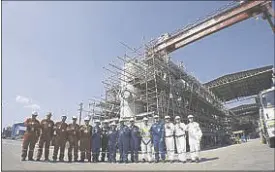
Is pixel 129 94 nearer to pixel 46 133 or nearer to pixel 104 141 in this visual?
pixel 104 141

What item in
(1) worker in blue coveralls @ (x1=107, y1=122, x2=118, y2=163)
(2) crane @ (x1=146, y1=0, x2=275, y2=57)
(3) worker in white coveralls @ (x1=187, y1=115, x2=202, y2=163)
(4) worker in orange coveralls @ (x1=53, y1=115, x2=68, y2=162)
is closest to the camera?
(3) worker in white coveralls @ (x1=187, y1=115, x2=202, y2=163)

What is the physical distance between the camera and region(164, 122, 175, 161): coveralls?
8.91m

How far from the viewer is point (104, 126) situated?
10422 millimetres

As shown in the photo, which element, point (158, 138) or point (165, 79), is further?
point (165, 79)

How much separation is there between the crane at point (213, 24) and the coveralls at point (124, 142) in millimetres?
9753

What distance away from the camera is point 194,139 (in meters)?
8.76

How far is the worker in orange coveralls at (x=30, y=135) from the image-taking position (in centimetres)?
862

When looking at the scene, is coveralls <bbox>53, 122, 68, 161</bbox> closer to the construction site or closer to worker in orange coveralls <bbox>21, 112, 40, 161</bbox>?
worker in orange coveralls <bbox>21, 112, 40, 161</bbox>

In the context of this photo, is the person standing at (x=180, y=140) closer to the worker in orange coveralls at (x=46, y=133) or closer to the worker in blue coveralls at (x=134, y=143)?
the worker in blue coveralls at (x=134, y=143)

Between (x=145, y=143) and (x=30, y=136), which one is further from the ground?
(x=30, y=136)

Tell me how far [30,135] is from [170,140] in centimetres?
524

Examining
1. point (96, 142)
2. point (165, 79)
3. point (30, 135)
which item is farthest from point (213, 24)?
point (30, 135)

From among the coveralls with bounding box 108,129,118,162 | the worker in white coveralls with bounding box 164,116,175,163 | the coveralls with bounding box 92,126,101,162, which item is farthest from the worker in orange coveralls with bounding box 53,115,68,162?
the worker in white coveralls with bounding box 164,116,175,163

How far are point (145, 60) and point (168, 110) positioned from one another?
164 inches
